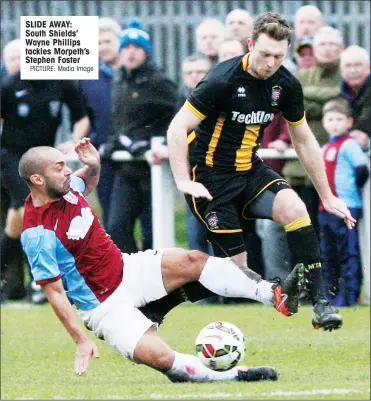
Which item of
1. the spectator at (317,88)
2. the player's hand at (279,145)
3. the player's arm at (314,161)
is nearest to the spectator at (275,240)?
the player's hand at (279,145)

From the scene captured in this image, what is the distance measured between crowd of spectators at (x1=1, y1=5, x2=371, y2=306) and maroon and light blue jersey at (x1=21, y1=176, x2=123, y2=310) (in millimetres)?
3332

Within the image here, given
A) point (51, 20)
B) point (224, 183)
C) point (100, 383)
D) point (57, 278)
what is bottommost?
point (100, 383)

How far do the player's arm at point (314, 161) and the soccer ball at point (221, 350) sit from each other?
1.12 metres

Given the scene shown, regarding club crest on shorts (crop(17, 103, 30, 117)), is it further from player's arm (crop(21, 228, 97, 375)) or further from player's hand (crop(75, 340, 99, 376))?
player's hand (crop(75, 340, 99, 376))

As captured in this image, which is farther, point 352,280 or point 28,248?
point 352,280

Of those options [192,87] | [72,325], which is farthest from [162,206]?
[72,325]

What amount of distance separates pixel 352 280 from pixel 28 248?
15.2 ft

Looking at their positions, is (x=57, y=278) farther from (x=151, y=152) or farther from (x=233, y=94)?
(x=151, y=152)

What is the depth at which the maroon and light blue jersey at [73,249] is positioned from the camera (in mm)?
9203

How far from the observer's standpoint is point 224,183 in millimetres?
9766

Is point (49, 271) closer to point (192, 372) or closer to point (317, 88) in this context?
point (192, 372)

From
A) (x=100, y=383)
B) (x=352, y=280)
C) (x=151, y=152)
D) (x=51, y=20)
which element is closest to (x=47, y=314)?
(x=151, y=152)

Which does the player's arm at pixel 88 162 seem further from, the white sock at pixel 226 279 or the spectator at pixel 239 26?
the spectator at pixel 239 26

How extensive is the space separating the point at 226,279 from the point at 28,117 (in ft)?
13.2
